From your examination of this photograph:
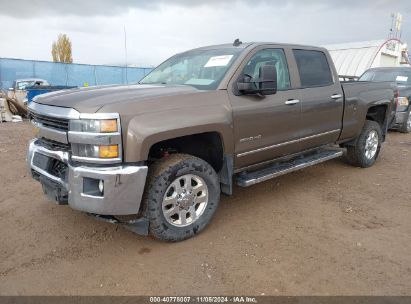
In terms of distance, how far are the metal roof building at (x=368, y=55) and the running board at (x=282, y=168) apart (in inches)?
611

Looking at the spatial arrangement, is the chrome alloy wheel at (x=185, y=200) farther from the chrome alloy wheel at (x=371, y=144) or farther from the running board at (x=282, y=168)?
the chrome alloy wheel at (x=371, y=144)

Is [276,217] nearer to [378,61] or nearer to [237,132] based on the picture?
[237,132]

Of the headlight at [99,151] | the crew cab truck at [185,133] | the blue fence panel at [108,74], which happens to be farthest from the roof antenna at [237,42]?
the blue fence panel at [108,74]

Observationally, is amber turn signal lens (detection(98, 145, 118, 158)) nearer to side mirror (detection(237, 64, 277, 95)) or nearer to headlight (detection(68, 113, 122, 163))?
headlight (detection(68, 113, 122, 163))

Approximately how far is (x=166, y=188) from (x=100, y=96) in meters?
1.00

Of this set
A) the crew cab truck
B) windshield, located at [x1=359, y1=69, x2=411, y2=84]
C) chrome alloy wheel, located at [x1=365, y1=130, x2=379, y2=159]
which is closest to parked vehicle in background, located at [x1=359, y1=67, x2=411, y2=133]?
windshield, located at [x1=359, y1=69, x2=411, y2=84]

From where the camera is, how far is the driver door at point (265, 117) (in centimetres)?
383

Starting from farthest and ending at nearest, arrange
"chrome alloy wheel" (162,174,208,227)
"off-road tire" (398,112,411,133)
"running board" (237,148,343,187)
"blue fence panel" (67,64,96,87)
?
1. "blue fence panel" (67,64,96,87)
2. "off-road tire" (398,112,411,133)
3. "running board" (237,148,343,187)
4. "chrome alloy wheel" (162,174,208,227)

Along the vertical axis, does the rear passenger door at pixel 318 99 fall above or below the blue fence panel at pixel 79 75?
below

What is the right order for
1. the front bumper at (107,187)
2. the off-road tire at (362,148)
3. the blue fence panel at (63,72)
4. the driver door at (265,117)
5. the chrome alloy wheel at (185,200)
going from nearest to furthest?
the front bumper at (107,187)
the chrome alloy wheel at (185,200)
the driver door at (265,117)
the off-road tire at (362,148)
the blue fence panel at (63,72)

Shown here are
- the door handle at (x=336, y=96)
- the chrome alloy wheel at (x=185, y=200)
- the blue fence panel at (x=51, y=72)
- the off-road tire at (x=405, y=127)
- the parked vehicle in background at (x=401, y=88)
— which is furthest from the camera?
the blue fence panel at (x=51, y=72)

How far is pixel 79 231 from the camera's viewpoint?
3.79m

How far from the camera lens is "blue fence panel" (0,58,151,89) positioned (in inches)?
806

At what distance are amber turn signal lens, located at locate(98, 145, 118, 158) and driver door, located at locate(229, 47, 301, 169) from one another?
51.7 inches
